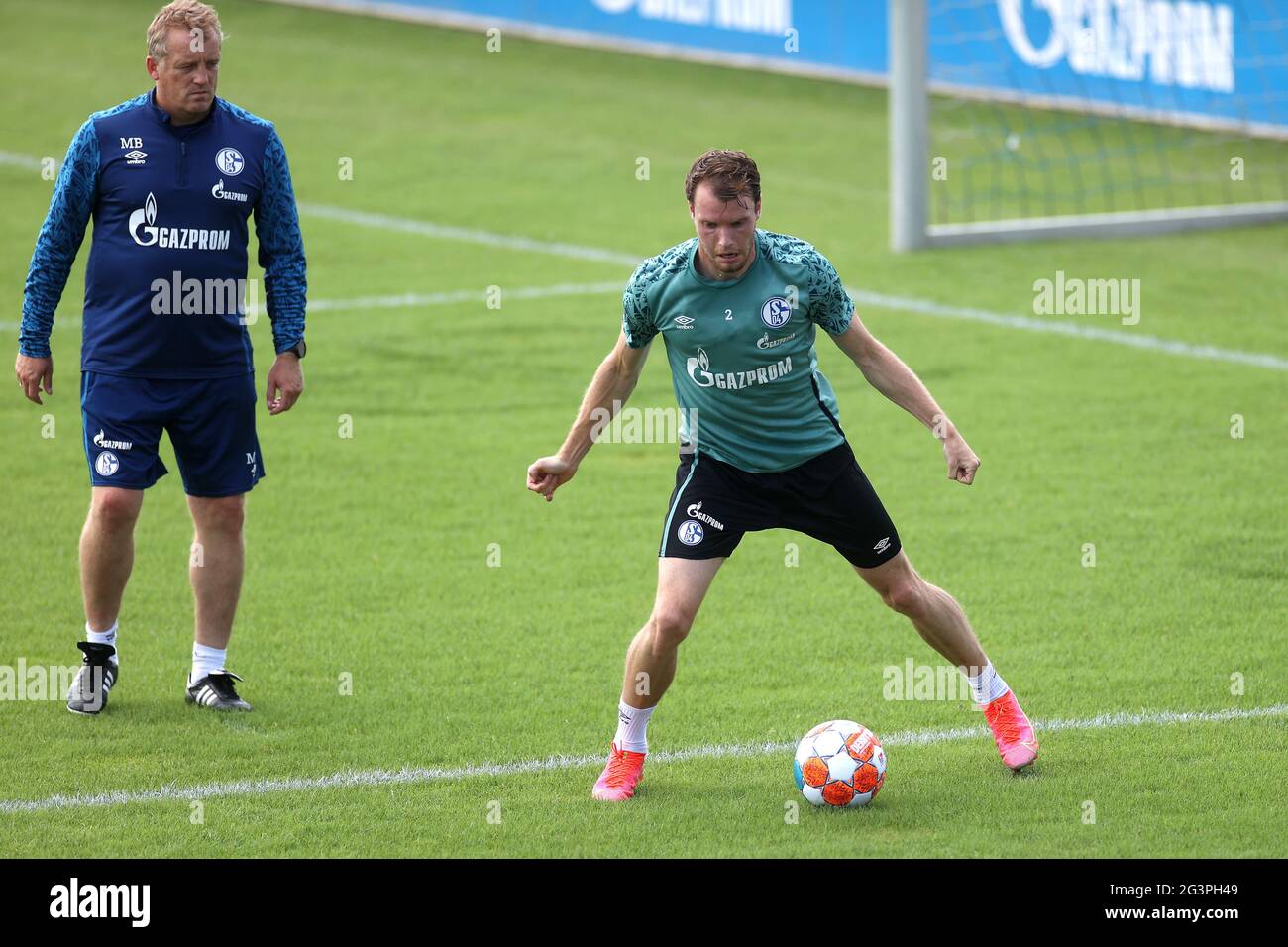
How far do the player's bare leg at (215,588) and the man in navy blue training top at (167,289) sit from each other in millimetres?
14

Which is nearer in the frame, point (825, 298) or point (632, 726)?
point (825, 298)

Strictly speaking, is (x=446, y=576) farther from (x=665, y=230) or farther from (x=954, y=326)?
(x=665, y=230)

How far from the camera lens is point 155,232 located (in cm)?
714

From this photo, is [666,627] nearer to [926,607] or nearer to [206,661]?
[926,607]

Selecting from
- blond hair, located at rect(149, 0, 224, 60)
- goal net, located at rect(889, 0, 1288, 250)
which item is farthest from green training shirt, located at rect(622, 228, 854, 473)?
goal net, located at rect(889, 0, 1288, 250)

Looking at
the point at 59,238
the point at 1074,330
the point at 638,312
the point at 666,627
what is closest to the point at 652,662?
the point at 666,627

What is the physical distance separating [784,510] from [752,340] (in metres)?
0.62

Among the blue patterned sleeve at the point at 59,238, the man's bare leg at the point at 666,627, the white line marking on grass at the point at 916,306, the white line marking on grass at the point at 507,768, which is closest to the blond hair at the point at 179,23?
the blue patterned sleeve at the point at 59,238

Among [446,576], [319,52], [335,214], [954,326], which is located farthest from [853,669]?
[319,52]

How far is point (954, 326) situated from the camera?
14.8 m

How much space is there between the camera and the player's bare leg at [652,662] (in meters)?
6.32

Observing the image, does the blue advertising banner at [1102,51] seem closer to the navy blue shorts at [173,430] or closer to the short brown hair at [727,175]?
the navy blue shorts at [173,430]

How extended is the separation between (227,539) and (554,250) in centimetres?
1067

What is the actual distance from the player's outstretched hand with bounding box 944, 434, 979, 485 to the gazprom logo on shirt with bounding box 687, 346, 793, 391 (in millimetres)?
600
